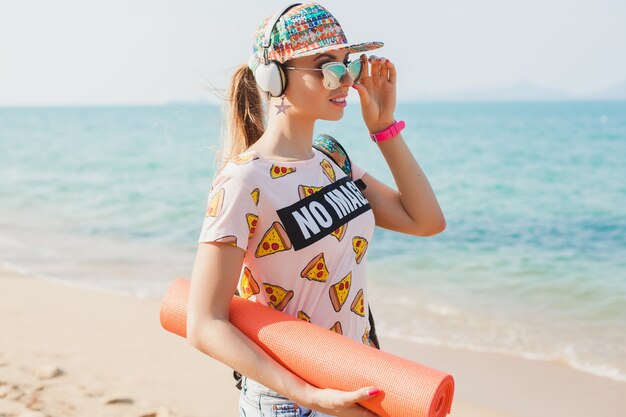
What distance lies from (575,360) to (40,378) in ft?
13.5

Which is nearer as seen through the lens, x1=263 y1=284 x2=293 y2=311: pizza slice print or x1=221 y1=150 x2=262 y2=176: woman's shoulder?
x1=221 y1=150 x2=262 y2=176: woman's shoulder

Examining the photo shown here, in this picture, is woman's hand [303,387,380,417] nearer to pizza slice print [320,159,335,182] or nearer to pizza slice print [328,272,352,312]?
pizza slice print [328,272,352,312]

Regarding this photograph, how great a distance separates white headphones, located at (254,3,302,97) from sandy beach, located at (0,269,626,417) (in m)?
2.85

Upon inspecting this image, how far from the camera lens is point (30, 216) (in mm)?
13703

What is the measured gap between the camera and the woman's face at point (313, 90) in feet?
7.29

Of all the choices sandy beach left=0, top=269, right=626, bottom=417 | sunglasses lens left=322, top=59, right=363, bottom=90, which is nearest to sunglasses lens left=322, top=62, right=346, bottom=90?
sunglasses lens left=322, top=59, right=363, bottom=90

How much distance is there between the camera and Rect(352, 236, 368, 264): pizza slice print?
224cm

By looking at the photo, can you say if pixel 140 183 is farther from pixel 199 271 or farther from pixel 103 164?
pixel 199 271

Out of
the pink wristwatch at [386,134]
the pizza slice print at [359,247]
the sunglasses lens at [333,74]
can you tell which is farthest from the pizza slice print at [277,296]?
the pink wristwatch at [386,134]

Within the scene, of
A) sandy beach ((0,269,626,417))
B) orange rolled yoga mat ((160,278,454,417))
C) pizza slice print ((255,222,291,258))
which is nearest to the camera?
orange rolled yoga mat ((160,278,454,417))

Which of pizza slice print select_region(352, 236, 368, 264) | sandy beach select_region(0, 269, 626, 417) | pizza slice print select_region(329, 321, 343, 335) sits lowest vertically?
sandy beach select_region(0, 269, 626, 417)

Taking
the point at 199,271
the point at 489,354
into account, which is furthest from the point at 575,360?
the point at 199,271

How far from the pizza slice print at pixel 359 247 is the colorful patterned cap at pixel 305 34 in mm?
582

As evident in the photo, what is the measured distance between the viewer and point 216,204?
2023 mm
